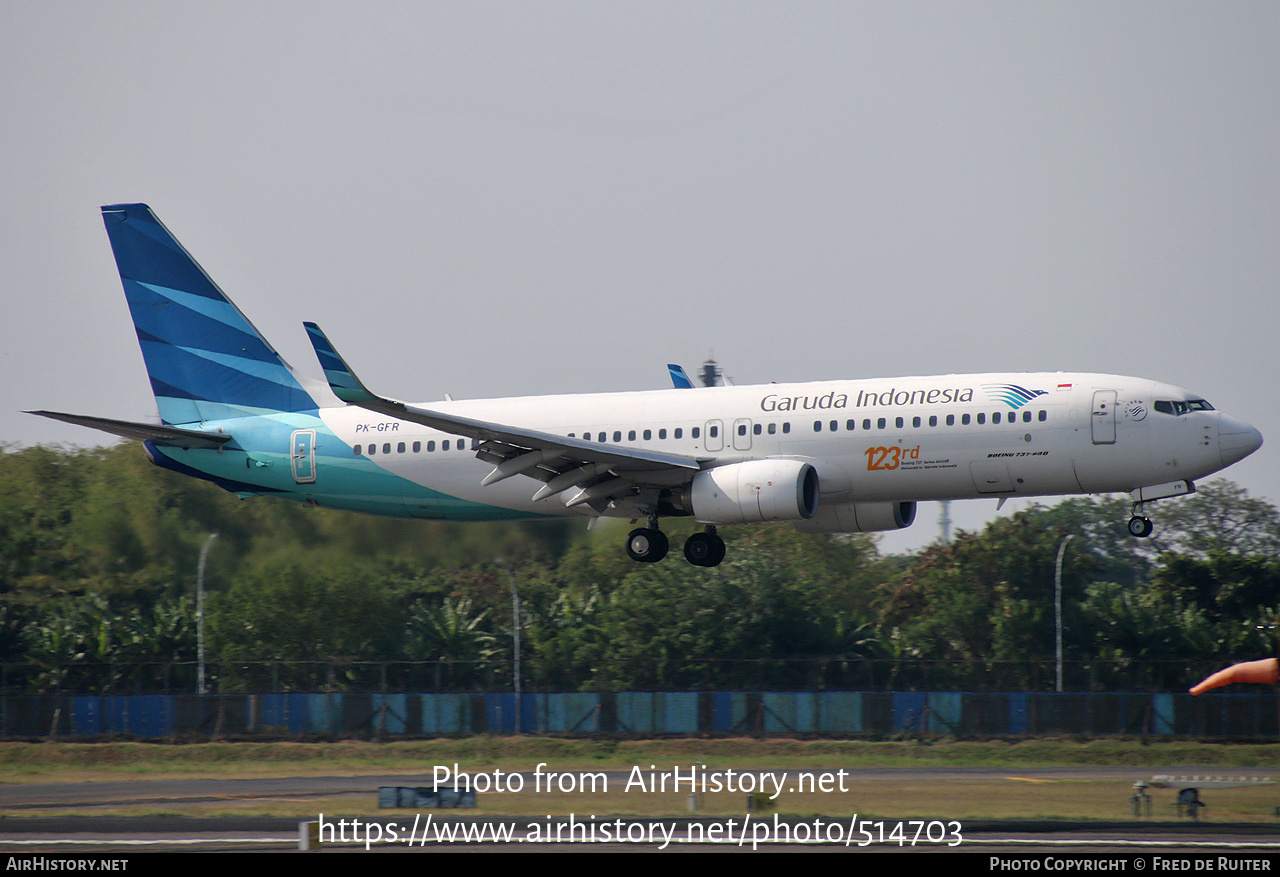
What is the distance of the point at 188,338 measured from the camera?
134 feet

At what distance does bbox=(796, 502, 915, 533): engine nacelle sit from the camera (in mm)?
35969

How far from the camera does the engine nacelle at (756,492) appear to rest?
108 ft

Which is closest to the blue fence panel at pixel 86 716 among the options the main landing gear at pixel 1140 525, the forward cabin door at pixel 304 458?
the forward cabin door at pixel 304 458

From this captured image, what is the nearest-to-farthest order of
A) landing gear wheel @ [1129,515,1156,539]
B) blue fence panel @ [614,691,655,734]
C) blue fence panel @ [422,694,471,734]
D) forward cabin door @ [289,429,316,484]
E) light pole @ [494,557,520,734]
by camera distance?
landing gear wheel @ [1129,515,1156,539], forward cabin door @ [289,429,316,484], blue fence panel @ [614,691,655,734], blue fence panel @ [422,694,471,734], light pole @ [494,557,520,734]

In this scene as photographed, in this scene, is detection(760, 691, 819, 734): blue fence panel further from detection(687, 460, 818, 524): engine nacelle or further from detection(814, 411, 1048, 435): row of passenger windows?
detection(814, 411, 1048, 435): row of passenger windows

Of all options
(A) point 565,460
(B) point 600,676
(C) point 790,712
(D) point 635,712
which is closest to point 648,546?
(A) point 565,460

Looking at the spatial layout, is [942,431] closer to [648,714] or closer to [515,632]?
[648,714]

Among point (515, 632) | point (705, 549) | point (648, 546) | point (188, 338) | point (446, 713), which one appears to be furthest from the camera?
point (515, 632)

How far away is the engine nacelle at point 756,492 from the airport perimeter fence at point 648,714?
11.8 m

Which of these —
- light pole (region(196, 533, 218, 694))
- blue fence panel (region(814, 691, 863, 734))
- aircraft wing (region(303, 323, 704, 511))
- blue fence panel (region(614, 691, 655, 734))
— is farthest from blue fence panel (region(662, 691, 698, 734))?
light pole (region(196, 533, 218, 694))

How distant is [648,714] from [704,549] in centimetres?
966

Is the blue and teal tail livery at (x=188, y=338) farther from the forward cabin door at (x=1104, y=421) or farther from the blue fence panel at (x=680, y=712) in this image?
the forward cabin door at (x=1104, y=421)

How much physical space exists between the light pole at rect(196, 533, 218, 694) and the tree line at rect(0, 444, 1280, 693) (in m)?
0.27
